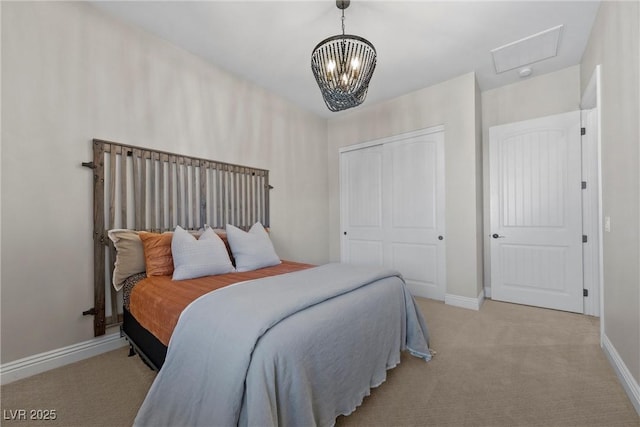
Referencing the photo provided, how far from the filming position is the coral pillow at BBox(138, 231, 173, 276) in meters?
2.15

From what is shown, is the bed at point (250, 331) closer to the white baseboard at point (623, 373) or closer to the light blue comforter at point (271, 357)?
the light blue comforter at point (271, 357)

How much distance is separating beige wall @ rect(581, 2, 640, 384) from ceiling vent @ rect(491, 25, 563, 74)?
0.35 m

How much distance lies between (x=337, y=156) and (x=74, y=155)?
3335mm

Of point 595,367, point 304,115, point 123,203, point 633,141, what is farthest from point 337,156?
point 595,367

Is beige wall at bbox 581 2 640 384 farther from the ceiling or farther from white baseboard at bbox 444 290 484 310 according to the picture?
white baseboard at bbox 444 290 484 310

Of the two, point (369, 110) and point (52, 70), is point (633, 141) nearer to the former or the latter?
point (369, 110)

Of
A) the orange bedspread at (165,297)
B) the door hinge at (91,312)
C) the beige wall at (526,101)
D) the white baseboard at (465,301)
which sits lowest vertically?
the white baseboard at (465,301)

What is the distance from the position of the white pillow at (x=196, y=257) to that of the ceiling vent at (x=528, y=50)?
10.9 ft

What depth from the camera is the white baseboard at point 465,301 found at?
326 centimetres

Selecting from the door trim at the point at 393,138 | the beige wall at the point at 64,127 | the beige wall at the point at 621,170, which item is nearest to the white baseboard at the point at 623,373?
the beige wall at the point at 621,170

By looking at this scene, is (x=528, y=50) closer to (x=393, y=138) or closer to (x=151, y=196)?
(x=393, y=138)

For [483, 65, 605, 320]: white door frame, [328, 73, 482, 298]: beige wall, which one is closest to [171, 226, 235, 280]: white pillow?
[328, 73, 482, 298]: beige wall

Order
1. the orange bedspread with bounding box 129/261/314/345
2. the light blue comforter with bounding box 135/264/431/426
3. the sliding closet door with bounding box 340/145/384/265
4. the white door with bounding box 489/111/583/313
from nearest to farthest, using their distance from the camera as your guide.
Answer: the light blue comforter with bounding box 135/264/431/426
the orange bedspread with bounding box 129/261/314/345
the white door with bounding box 489/111/583/313
the sliding closet door with bounding box 340/145/384/265

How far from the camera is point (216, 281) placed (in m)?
1.99
